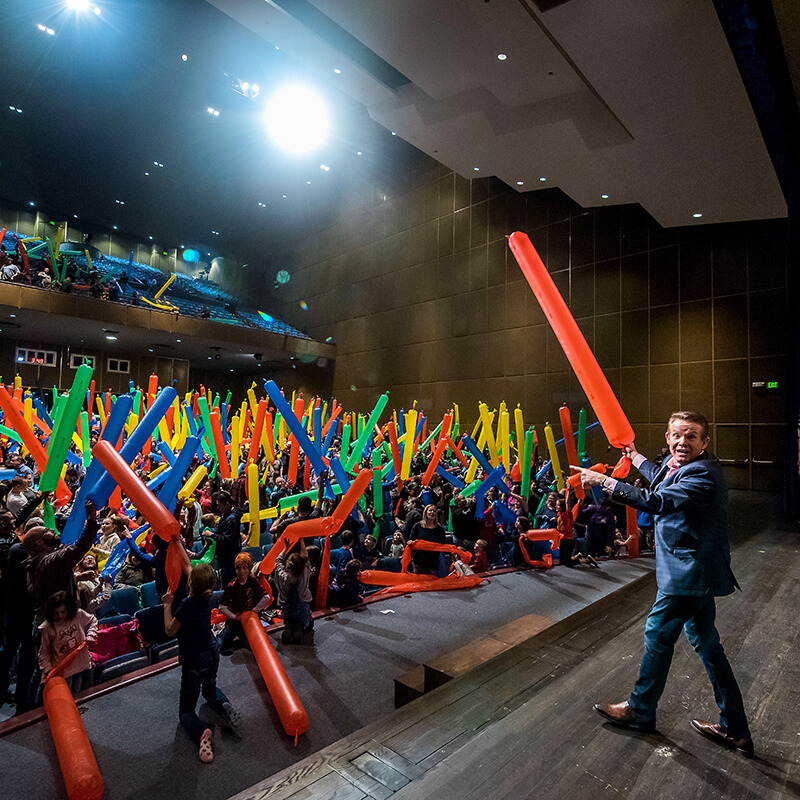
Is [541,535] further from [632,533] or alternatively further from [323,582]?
[323,582]

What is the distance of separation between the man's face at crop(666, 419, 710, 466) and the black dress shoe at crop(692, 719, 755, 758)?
113cm

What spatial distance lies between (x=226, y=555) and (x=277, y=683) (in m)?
2.04

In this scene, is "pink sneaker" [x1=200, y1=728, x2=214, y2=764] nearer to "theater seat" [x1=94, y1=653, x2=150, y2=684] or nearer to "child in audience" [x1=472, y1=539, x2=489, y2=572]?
"theater seat" [x1=94, y1=653, x2=150, y2=684]

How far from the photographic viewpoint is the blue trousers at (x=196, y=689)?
2.76m

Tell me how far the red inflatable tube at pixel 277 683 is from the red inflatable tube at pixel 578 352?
227 centimetres

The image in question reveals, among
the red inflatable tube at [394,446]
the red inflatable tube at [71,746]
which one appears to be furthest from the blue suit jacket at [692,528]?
the red inflatable tube at [394,446]

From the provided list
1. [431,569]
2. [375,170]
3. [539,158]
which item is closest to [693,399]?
[539,158]

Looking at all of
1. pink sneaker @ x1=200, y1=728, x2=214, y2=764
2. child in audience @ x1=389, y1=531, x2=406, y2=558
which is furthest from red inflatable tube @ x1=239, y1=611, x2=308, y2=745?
child in audience @ x1=389, y1=531, x2=406, y2=558

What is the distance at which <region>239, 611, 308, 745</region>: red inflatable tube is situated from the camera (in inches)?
110

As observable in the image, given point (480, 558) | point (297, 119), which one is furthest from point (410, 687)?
point (297, 119)

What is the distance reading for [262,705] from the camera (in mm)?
3152

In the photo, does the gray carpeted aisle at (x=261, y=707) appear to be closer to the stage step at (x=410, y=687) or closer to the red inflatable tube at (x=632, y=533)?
the stage step at (x=410, y=687)

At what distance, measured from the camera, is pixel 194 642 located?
283 centimetres

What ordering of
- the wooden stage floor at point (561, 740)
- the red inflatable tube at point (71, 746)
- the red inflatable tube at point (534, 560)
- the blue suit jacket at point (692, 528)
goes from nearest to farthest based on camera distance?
the wooden stage floor at point (561, 740), the blue suit jacket at point (692, 528), the red inflatable tube at point (71, 746), the red inflatable tube at point (534, 560)
